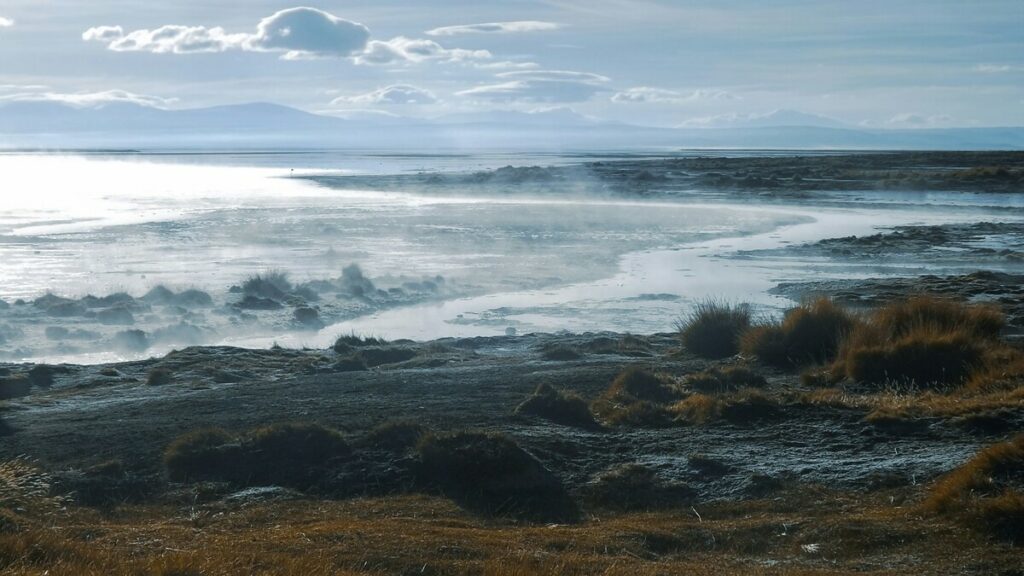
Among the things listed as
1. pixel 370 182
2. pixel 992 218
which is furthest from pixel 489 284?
pixel 370 182

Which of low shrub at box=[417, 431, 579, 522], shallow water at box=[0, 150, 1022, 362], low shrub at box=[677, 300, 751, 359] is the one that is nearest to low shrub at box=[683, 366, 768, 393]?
low shrub at box=[677, 300, 751, 359]

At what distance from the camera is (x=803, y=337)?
47.0 feet

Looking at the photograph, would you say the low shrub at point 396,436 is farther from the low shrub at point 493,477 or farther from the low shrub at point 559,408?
the low shrub at point 559,408

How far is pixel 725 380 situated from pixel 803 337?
90.0 inches

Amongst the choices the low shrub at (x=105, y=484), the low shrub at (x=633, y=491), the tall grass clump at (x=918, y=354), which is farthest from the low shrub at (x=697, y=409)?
the low shrub at (x=105, y=484)

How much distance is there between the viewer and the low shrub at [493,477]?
865 centimetres

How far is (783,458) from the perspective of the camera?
30.9 ft

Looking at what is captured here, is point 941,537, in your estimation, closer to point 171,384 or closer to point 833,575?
point 833,575

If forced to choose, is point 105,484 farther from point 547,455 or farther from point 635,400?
point 635,400

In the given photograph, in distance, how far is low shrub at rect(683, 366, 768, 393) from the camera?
488 inches

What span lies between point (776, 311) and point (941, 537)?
47.1 feet

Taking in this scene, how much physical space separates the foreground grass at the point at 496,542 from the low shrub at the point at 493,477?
1.22 feet

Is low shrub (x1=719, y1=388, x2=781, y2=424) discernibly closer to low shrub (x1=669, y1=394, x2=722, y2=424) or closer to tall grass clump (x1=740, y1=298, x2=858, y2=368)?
low shrub (x1=669, y1=394, x2=722, y2=424)

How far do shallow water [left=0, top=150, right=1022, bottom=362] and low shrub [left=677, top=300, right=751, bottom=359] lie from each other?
4631mm
